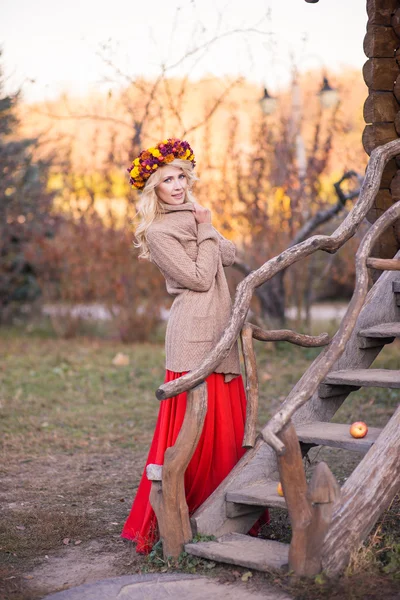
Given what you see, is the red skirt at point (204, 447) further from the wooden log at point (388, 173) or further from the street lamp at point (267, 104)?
the street lamp at point (267, 104)

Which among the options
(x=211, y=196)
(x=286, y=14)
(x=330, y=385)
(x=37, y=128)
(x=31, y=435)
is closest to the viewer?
(x=330, y=385)

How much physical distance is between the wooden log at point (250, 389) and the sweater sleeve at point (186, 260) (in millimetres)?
361

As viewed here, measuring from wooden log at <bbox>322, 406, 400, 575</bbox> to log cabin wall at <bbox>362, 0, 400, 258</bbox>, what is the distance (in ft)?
7.32

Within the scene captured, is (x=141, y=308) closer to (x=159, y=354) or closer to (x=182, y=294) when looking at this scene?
(x=159, y=354)

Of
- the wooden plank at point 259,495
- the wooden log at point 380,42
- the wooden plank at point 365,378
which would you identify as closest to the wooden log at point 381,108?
the wooden log at point 380,42

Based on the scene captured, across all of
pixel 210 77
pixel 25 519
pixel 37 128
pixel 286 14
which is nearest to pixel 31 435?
pixel 25 519

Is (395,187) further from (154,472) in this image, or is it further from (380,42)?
(154,472)

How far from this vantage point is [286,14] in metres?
11.1

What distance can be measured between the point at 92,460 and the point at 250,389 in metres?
2.90

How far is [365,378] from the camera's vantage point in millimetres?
→ 4551

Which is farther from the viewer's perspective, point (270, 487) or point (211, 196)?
point (211, 196)

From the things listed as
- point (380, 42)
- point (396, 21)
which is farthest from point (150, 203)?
point (396, 21)

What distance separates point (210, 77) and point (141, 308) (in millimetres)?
4202

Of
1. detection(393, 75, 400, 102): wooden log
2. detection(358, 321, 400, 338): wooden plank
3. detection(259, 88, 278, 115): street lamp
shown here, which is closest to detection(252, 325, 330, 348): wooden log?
detection(358, 321, 400, 338): wooden plank
